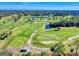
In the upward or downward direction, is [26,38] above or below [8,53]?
above

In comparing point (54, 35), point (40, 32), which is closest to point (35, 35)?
point (40, 32)

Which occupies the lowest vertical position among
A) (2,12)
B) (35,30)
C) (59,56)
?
(59,56)

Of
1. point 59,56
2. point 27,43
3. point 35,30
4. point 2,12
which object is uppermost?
point 2,12

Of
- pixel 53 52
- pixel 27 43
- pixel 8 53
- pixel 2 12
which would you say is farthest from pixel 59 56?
pixel 2 12

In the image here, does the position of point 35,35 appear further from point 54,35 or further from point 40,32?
point 54,35

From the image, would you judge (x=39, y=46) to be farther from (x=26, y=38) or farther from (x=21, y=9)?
(x=21, y=9)

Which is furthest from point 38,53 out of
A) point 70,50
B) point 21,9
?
point 21,9

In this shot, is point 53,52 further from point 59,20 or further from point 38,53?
point 59,20

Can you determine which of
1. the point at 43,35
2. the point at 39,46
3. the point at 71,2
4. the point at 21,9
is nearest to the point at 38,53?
the point at 39,46

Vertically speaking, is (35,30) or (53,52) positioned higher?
(35,30)
